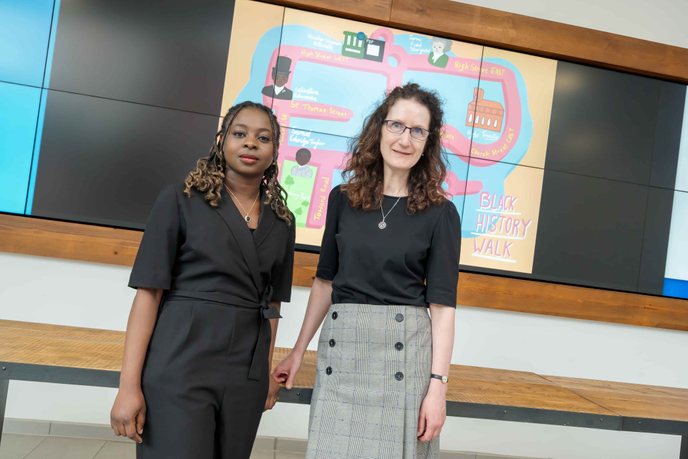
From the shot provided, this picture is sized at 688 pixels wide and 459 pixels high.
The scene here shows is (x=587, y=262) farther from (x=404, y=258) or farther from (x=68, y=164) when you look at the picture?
(x=68, y=164)

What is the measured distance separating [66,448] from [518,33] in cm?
371

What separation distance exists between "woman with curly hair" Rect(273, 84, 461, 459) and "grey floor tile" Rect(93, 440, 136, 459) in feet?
5.69

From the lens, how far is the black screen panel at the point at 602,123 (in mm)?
3160

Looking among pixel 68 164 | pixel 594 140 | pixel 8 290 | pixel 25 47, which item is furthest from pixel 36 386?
pixel 594 140

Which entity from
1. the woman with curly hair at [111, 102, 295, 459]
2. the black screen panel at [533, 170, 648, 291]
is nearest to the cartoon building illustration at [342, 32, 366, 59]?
the black screen panel at [533, 170, 648, 291]

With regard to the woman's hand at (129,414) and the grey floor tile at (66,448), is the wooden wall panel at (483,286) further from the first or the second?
the woman's hand at (129,414)

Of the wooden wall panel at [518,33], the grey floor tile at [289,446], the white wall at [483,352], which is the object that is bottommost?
the grey floor tile at [289,446]

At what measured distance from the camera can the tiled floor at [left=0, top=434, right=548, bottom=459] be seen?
247cm

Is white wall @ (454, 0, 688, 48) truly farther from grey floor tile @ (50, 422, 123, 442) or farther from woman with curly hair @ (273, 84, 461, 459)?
grey floor tile @ (50, 422, 123, 442)

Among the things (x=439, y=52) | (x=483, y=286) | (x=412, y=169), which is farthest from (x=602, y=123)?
(x=412, y=169)

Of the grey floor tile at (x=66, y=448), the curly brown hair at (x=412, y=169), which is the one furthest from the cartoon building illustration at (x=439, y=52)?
the grey floor tile at (x=66, y=448)

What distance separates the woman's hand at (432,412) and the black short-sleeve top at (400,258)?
227mm

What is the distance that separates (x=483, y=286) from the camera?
9.73 ft

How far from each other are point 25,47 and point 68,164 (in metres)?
0.71
